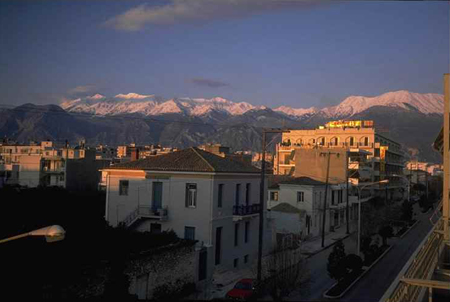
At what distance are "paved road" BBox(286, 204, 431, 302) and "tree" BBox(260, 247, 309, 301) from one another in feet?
2.86

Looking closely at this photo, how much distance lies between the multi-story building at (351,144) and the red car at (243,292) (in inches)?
1590

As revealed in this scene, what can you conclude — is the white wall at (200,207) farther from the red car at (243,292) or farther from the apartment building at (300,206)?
the apartment building at (300,206)

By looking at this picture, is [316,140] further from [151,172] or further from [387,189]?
[151,172]

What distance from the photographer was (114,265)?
1401cm

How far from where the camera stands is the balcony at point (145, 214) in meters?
23.4

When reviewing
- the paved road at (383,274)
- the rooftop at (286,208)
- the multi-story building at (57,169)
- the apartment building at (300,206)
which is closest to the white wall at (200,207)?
the paved road at (383,274)

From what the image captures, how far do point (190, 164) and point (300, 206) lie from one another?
51.4 feet

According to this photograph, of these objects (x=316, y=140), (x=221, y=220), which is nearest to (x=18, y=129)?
(x=316, y=140)

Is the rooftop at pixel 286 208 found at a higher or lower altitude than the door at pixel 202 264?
higher

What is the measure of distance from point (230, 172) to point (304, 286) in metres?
7.27

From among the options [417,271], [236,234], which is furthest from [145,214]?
[417,271]

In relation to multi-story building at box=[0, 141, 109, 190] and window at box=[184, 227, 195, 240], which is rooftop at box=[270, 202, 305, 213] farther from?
multi-story building at box=[0, 141, 109, 190]

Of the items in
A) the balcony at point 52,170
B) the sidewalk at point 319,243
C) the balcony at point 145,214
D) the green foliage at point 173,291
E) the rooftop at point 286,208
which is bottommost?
the sidewalk at point 319,243

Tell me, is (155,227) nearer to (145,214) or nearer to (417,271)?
(145,214)
